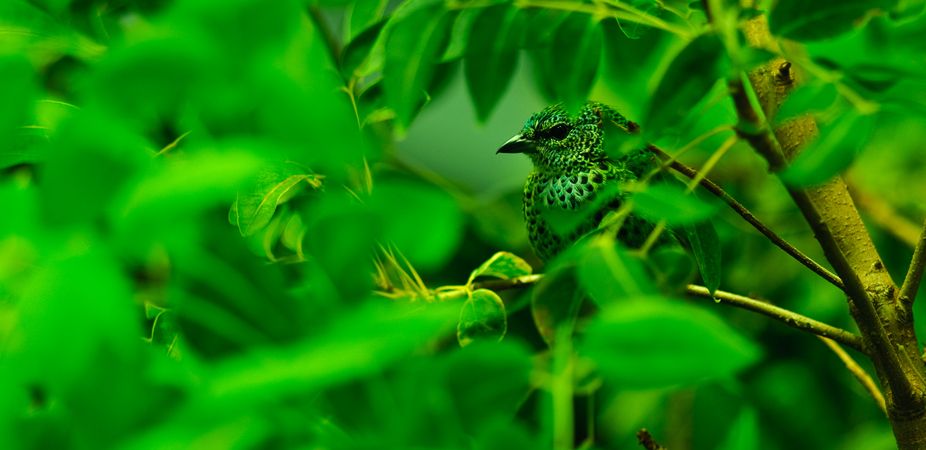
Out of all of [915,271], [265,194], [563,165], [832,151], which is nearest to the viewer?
[832,151]

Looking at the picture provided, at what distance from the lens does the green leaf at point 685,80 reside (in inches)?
27.7

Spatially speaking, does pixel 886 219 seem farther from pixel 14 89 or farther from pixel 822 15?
pixel 14 89

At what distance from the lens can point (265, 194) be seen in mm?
922

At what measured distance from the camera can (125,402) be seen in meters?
0.51

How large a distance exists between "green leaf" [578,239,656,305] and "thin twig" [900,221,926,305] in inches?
19.5

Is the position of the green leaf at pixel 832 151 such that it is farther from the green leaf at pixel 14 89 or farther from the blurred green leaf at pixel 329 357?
the green leaf at pixel 14 89

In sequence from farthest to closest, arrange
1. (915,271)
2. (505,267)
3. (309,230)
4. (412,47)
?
(505,267) < (915,271) < (412,47) < (309,230)

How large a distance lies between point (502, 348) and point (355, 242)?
11 cm

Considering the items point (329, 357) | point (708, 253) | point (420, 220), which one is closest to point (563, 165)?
point (708, 253)

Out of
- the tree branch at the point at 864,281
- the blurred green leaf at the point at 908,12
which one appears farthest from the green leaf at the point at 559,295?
the blurred green leaf at the point at 908,12

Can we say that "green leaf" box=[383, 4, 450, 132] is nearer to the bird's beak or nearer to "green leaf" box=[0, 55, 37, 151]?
"green leaf" box=[0, 55, 37, 151]

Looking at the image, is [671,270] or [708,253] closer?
[671,270]

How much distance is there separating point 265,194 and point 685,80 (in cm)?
40

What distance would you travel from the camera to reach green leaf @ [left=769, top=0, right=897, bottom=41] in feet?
2.41
